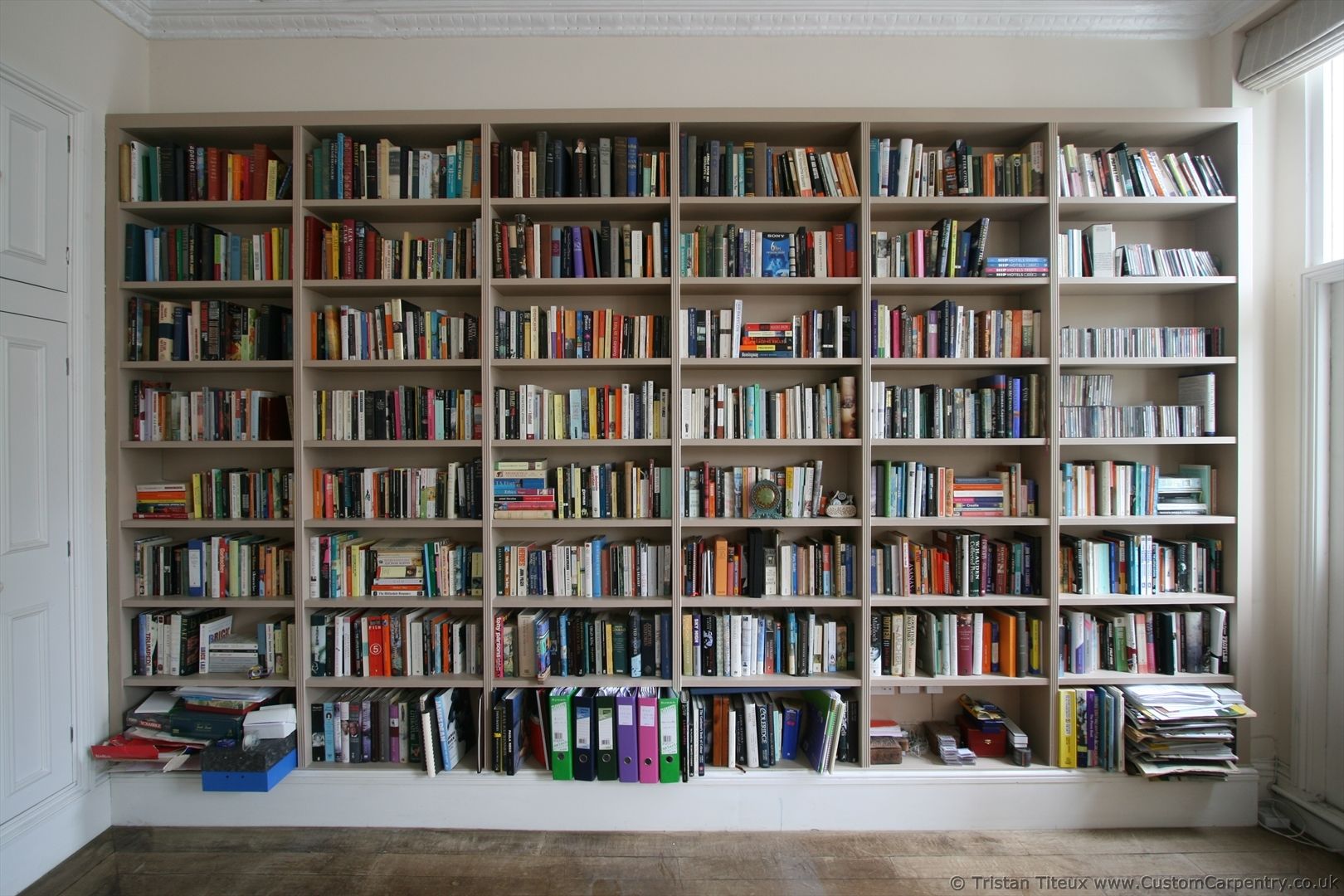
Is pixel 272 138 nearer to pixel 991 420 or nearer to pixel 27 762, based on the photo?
pixel 27 762

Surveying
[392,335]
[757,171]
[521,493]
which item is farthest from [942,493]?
[392,335]

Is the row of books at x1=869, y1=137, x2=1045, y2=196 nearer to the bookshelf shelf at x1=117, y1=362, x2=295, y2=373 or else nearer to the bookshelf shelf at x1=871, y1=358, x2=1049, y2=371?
the bookshelf shelf at x1=871, y1=358, x2=1049, y2=371

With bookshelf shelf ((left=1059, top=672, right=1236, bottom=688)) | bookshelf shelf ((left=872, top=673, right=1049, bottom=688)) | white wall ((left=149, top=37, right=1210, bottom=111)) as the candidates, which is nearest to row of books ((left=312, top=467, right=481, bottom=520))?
white wall ((left=149, top=37, right=1210, bottom=111))

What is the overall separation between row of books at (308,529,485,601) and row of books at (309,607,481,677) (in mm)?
103

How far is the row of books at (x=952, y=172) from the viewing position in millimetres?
2453

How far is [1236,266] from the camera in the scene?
2.44 meters

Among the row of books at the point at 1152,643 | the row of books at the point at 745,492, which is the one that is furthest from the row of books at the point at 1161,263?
the row of books at the point at 745,492

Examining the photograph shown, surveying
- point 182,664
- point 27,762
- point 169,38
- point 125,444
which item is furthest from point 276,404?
point 169,38

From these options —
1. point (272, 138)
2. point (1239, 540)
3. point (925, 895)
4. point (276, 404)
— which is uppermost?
point (272, 138)

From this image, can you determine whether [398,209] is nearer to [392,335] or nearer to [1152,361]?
[392,335]

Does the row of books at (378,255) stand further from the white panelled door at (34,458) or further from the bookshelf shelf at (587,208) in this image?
the white panelled door at (34,458)

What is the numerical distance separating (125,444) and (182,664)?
0.93 meters

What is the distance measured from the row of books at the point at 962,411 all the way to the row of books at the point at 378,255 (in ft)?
5.85

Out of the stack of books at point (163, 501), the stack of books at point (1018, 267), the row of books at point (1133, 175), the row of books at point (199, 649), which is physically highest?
the row of books at point (1133, 175)
